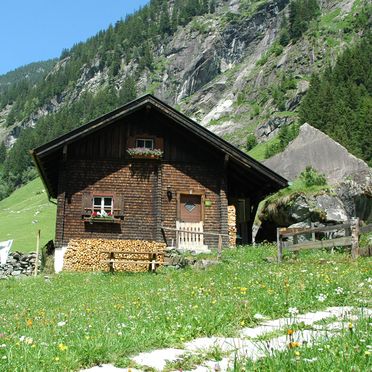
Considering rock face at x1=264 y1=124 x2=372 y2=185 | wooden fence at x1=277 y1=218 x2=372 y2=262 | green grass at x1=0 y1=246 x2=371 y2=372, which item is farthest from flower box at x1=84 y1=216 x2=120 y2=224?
rock face at x1=264 y1=124 x2=372 y2=185

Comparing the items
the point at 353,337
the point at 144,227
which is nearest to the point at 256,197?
the point at 144,227

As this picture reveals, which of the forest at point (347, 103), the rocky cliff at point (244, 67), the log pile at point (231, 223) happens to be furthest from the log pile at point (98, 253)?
the rocky cliff at point (244, 67)

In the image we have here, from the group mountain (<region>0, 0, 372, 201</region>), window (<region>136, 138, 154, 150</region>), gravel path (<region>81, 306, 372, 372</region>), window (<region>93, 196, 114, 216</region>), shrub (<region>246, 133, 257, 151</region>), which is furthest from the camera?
mountain (<region>0, 0, 372, 201</region>)

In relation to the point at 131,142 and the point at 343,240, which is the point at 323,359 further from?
the point at 131,142

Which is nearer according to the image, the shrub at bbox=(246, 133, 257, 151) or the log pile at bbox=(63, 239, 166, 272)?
the log pile at bbox=(63, 239, 166, 272)

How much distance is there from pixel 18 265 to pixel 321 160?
19.7m

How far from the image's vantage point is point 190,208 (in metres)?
25.0

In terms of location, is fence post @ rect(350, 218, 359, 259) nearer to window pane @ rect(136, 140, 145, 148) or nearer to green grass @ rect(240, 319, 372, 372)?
green grass @ rect(240, 319, 372, 372)

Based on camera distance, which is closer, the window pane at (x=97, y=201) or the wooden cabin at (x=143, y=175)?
the wooden cabin at (x=143, y=175)

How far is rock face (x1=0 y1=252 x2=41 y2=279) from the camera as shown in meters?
29.2

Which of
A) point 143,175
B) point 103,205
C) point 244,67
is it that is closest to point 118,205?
point 103,205

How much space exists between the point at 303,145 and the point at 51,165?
54.3 ft

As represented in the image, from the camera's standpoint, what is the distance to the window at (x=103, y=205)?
23969 millimetres

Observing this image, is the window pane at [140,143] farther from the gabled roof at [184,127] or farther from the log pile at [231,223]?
the log pile at [231,223]
